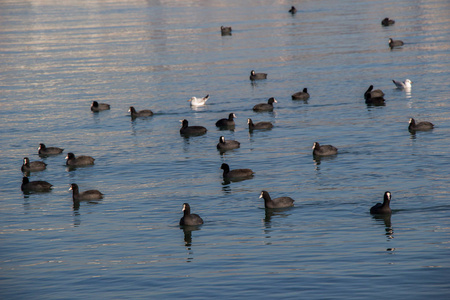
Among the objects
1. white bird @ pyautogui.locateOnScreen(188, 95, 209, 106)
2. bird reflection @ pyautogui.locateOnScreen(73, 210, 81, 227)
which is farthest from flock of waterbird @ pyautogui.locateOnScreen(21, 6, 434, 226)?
bird reflection @ pyautogui.locateOnScreen(73, 210, 81, 227)

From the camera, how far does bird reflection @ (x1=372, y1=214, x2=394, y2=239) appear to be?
25.2m

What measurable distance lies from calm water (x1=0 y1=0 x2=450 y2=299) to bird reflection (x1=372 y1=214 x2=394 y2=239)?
9cm

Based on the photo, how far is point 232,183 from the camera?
3322 centimetres

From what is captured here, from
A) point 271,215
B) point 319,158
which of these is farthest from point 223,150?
point 271,215

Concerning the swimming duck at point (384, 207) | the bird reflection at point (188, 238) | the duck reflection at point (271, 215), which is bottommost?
the bird reflection at point (188, 238)

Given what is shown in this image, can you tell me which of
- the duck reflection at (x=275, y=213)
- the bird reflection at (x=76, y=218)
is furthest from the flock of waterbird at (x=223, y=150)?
the bird reflection at (x=76, y=218)

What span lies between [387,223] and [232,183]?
29.4 feet

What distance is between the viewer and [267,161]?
36.7 metres

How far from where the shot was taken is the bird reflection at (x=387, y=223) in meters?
25.2

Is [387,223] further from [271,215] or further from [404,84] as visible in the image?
[404,84]

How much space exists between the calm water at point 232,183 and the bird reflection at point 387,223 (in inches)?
3.4

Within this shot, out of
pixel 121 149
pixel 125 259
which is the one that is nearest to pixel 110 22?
pixel 121 149

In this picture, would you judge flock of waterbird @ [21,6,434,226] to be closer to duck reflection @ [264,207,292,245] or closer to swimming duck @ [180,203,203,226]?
swimming duck @ [180,203,203,226]

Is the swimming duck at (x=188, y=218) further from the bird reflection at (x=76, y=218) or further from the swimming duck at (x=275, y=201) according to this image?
the bird reflection at (x=76, y=218)
